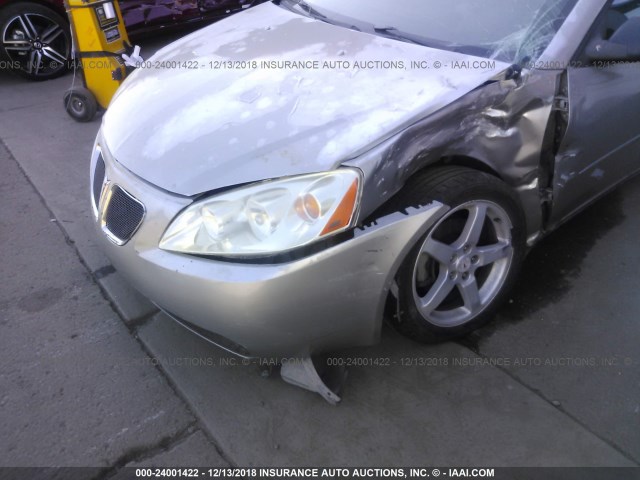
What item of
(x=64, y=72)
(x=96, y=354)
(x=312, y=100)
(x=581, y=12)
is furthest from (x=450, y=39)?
(x=64, y=72)

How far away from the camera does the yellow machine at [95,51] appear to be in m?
4.14

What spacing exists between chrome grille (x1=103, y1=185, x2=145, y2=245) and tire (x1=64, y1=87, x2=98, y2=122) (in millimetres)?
2699

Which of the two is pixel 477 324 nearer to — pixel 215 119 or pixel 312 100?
pixel 312 100

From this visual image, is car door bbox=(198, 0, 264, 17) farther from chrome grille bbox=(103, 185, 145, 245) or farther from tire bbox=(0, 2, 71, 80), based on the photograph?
chrome grille bbox=(103, 185, 145, 245)

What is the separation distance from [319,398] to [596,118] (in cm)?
169

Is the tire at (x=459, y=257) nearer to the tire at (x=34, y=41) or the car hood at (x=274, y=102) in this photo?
the car hood at (x=274, y=102)

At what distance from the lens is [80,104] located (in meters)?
4.52

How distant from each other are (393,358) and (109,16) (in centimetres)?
350

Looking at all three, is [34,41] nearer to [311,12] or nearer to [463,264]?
[311,12]

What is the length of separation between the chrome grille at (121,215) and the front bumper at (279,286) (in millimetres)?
33

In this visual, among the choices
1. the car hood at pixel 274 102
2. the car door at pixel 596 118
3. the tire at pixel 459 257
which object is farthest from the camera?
the car door at pixel 596 118

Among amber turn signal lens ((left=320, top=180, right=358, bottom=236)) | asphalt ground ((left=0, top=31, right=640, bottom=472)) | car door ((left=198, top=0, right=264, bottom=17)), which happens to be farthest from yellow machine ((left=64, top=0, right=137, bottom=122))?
amber turn signal lens ((left=320, top=180, right=358, bottom=236))

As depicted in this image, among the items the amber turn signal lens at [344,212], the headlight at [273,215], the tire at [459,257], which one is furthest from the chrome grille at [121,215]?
the tire at [459,257]

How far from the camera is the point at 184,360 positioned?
93.3 inches
